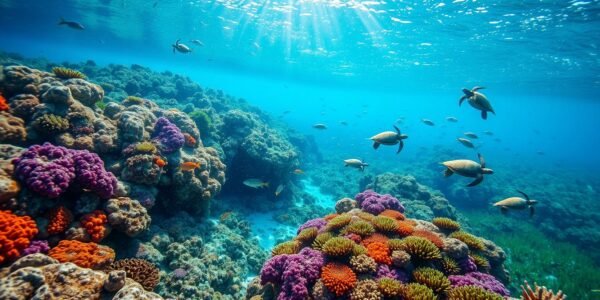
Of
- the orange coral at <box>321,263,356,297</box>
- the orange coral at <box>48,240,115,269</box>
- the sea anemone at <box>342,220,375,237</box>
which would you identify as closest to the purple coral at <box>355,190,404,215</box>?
the sea anemone at <box>342,220,375,237</box>

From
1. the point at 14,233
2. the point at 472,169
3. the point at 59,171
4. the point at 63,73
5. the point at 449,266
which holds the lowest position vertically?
the point at 449,266

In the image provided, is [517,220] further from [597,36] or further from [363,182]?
[597,36]

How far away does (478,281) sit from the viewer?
4.50 m

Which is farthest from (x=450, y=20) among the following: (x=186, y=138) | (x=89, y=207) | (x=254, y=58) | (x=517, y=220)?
(x=254, y=58)

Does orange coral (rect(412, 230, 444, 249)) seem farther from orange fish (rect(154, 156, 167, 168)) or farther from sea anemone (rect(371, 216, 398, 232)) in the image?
orange fish (rect(154, 156, 167, 168))

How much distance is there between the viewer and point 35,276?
3.46m

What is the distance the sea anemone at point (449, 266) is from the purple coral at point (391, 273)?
835 millimetres

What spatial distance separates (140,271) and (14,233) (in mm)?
2113

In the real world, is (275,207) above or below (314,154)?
above

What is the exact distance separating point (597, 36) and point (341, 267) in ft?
88.8

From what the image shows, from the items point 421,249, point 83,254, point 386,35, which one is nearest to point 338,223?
point 421,249

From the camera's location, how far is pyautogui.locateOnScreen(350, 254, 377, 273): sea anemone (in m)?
4.54

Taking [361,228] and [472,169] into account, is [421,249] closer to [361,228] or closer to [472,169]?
[361,228]

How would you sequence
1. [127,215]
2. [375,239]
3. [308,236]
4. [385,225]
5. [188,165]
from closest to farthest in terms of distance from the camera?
1. [375,239]
2. [385,225]
3. [308,236]
4. [127,215]
5. [188,165]
